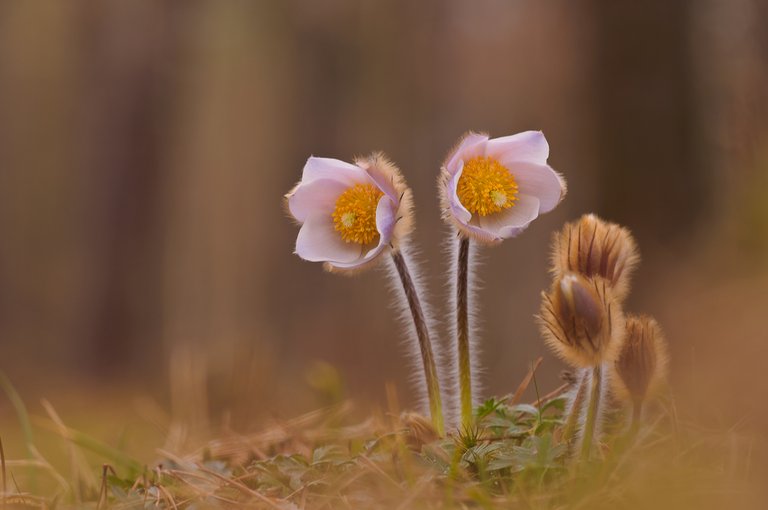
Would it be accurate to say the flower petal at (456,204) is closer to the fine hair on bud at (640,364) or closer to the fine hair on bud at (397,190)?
the fine hair on bud at (397,190)

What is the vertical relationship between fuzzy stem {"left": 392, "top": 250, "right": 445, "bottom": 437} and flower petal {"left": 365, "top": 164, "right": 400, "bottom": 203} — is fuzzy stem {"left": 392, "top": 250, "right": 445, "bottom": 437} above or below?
below

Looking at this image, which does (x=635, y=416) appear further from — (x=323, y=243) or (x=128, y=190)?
(x=128, y=190)

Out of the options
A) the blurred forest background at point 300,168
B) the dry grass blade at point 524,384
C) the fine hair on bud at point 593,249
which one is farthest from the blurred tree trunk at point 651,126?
the fine hair on bud at point 593,249

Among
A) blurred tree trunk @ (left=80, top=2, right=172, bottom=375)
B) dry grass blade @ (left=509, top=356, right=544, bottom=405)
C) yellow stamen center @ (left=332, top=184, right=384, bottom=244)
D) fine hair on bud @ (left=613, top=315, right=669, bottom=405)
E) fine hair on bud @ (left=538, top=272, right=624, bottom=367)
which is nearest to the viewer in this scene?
fine hair on bud @ (left=538, top=272, right=624, bottom=367)

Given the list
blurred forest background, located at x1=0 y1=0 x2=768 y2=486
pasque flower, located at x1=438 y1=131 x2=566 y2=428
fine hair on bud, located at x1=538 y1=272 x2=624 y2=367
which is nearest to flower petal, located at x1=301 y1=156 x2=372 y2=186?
pasque flower, located at x1=438 y1=131 x2=566 y2=428

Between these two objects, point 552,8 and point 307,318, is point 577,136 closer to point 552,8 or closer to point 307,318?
point 552,8

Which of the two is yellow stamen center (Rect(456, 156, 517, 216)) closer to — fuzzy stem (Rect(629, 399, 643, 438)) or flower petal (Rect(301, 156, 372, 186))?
flower petal (Rect(301, 156, 372, 186))
